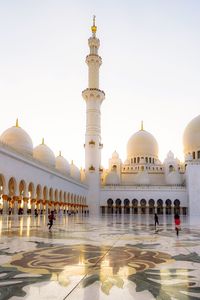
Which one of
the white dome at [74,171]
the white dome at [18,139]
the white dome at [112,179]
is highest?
the white dome at [18,139]

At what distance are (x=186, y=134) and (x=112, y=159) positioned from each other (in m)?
10.6

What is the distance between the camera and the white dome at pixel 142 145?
132 feet

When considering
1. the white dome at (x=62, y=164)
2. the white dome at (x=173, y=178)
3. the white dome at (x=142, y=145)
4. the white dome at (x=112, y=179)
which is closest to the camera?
the white dome at (x=62, y=164)

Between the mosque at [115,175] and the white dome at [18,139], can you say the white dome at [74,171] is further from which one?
the white dome at [18,139]

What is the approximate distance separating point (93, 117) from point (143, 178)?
9248 millimetres

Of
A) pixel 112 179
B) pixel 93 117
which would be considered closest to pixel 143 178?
pixel 112 179

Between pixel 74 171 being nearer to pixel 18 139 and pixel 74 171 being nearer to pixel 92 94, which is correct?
pixel 92 94

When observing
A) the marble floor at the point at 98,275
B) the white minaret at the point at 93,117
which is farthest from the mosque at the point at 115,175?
the marble floor at the point at 98,275

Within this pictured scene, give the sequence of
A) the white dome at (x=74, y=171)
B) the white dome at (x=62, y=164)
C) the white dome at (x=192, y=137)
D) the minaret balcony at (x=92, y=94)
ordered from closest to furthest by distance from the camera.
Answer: the white dome at (x=62, y=164)
the minaret balcony at (x=92, y=94)
the white dome at (x=192, y=137)
the white dome at (x=74, y=171)

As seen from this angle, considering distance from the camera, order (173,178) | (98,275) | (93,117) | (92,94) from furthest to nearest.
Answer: (173,178)
(93,117)
(92,94)
(98,275)

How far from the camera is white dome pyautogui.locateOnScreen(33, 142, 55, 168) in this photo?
2716 cm

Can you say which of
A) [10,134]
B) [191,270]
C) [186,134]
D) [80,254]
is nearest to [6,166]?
[10,134]

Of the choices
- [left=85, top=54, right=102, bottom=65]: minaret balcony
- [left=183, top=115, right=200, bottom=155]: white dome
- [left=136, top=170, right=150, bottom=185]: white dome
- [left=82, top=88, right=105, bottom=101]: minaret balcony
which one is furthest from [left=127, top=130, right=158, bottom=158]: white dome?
[left=85, top=54, right=102, bottom=65]: minaret balcony

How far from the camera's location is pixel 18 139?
73.2 ft
